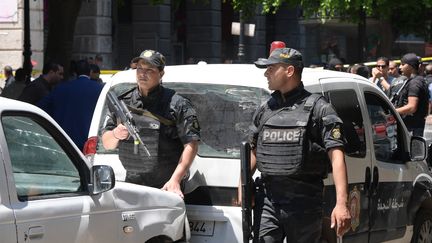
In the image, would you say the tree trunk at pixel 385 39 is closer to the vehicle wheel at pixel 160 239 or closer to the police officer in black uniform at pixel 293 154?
the police officer in black uniform at pixel 293 154

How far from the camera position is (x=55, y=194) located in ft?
18.2

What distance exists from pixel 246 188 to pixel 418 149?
2.65 metres

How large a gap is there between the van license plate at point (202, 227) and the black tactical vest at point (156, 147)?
374 mm

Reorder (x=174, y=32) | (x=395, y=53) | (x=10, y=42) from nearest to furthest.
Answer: (x=10, y=42)
(x=174, y=32)
(x=395, y=53)

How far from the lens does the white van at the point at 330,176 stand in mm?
7289

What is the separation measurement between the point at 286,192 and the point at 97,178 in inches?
49.5

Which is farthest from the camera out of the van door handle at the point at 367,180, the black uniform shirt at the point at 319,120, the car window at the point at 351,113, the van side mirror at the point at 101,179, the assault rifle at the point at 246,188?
the van door handle at the point at 367,180

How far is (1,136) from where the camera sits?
5.18 meters

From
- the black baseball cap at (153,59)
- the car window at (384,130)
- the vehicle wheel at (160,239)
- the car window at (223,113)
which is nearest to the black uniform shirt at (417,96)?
the car window at (384,130)

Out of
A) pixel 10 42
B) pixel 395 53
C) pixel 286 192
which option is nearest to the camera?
pixel 286 192

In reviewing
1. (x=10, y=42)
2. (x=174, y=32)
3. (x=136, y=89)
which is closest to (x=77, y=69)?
(x=136, y=89)

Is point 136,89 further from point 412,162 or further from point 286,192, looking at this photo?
point 412,162

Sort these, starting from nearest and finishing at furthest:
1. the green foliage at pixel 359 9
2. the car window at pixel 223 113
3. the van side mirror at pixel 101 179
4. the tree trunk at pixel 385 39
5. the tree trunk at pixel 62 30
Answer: the van side mirror at pixel 101 179 → the car window at pixel 223 113 → the tree trunk at pixel 62 30 → the green foliage at pixel 359 9 → the tree trunk at pixel 385 39

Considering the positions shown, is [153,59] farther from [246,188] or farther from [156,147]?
[246,188]
